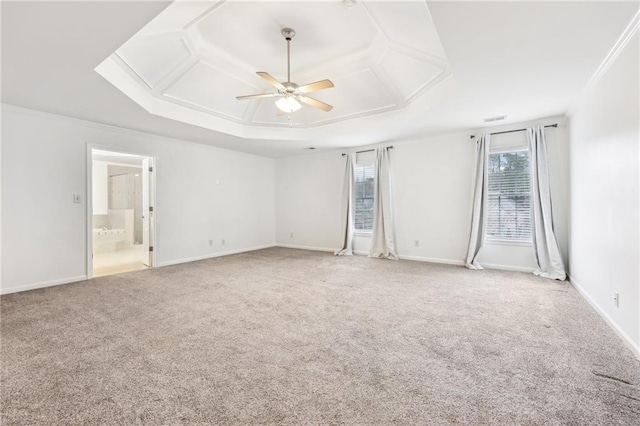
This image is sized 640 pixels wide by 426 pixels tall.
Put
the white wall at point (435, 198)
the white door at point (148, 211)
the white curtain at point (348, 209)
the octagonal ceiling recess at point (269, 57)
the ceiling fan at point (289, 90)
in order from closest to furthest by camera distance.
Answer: the octagonal ceiling recess at point (269, 57)
the ceiling fan at point (289, 90)
the white wall at point (435, 198)
the white door at point (148, 211)
the white curtain at point (348, 209)

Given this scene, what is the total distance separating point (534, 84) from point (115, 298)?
5556 millimetres

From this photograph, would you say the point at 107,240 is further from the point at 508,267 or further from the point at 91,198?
the point at 508,267

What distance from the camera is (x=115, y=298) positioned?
3.44 m

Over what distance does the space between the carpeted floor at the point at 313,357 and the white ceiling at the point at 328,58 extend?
2.48 meters

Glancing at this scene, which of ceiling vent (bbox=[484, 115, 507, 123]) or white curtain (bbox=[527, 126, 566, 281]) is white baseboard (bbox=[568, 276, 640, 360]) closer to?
white curtain (bbox=[527, 126, 566, 281])

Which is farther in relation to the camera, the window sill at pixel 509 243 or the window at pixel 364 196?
the window at pixel 364 196

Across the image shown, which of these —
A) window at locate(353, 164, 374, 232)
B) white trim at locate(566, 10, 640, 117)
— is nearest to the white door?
window at locate(353, 164, 374, 232)

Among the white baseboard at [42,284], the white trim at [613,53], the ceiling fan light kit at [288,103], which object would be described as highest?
the white trim at [613,53]

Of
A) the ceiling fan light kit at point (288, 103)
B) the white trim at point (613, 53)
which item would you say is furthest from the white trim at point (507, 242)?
the ceiling fan light kit at point (288, 103)

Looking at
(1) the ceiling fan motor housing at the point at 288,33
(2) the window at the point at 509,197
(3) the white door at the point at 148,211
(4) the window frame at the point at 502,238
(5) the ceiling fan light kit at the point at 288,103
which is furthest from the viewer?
(3) the white door at the point at 148,211

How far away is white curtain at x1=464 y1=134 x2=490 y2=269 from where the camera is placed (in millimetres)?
4840

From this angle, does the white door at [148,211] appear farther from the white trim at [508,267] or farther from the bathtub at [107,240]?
the white trim at [508,267]

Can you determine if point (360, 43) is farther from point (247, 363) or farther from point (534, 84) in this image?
point (247, 363)

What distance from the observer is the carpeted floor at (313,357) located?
5.08 feet
